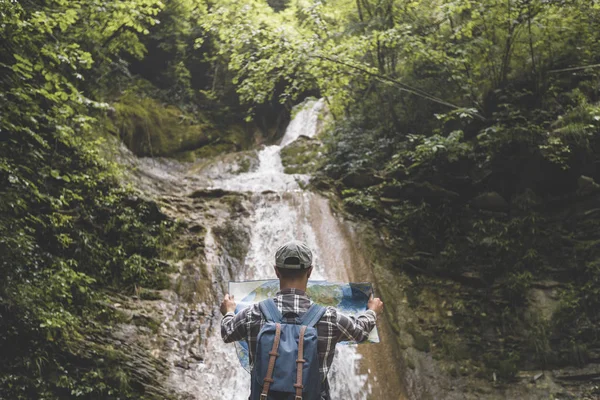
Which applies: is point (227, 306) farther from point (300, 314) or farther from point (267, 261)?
point (267, 261)

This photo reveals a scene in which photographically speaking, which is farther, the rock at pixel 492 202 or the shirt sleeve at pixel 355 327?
the rock at pixel 492 202

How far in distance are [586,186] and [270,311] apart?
290 inches

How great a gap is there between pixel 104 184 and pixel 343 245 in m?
4.37

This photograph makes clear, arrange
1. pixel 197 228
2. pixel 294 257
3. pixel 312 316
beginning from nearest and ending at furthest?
pixel 312 316 → pixel 294 257 → pixel 197 228

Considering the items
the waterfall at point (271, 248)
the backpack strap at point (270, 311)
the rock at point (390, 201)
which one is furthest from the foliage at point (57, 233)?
the rock at point (390, 201)

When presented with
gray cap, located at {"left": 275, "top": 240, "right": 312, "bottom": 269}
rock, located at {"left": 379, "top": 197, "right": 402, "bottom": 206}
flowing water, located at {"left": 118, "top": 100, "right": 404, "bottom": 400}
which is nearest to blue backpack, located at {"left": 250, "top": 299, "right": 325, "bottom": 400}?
gray cap, located at {"left": 275, "top": 240, "right": 312, "bottom": 269}

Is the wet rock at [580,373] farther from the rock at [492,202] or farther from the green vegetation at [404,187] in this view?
the rock at [492,202]

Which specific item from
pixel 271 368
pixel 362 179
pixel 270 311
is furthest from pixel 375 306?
pixel 362 179

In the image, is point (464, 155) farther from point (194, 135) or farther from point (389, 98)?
point (194, 135)

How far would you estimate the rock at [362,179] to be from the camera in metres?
9.71

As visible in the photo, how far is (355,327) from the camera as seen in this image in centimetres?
222

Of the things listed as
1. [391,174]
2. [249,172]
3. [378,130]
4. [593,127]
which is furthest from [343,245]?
[249,172]

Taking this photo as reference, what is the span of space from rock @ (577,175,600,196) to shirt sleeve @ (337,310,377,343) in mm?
6815

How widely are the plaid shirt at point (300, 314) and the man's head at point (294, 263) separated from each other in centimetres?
8
